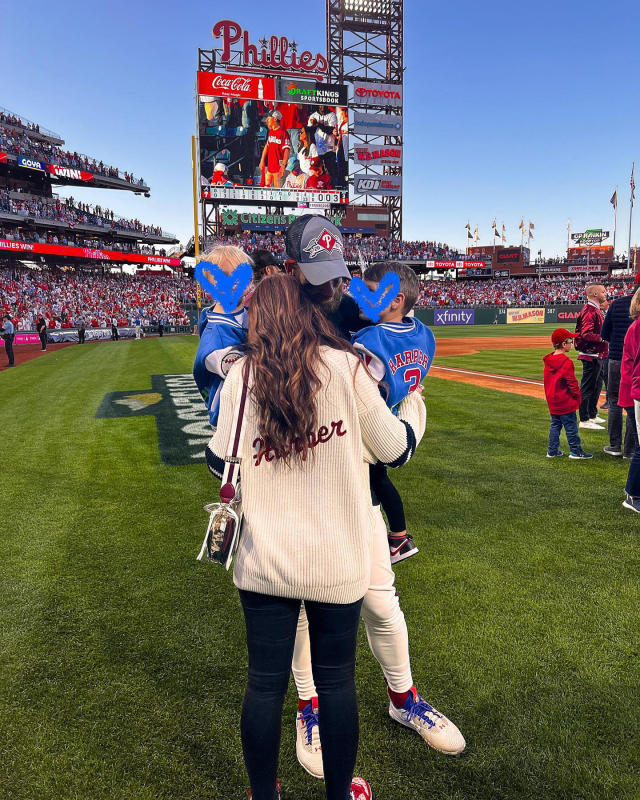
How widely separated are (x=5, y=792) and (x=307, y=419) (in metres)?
2.12

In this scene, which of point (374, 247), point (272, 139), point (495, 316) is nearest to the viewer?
point (495, 316)

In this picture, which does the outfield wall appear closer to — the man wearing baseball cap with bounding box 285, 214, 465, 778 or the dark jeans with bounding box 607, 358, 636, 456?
the dark jeans with bounding box 607, 358, 636, 456

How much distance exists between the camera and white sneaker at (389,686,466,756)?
2297 millimetres

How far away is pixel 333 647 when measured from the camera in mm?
1651

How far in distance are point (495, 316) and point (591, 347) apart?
3977cm

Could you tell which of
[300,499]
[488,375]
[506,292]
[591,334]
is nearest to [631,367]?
[591,334]

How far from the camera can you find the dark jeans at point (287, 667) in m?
1.65

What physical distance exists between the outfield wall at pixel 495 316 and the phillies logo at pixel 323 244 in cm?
4309

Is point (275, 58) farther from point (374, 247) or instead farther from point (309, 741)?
point (309, 741)

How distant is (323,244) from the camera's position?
180 cm

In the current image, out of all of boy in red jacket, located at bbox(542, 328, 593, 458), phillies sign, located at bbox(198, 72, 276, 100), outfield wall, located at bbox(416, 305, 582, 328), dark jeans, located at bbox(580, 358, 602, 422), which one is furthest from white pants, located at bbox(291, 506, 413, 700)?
phillies sign, located at bbox(198, 72, 276, 100)

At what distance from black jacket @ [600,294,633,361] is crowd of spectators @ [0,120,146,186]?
173ft

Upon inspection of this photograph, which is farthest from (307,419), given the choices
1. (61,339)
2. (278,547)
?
(61,339)

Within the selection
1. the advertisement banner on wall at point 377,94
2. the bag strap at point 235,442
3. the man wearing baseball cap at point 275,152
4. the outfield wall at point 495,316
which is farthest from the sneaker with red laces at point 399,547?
the advertisement banner on wall at point 377,94
